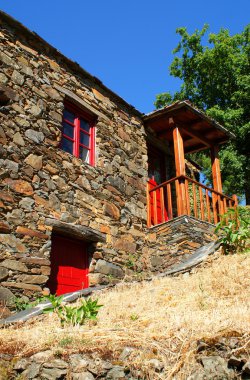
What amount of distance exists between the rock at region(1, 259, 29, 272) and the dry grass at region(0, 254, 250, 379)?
55.1 inches

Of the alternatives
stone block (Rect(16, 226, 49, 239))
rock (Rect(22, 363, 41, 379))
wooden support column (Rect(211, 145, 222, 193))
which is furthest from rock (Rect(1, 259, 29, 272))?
wooden support column (Rect(211, 145, 222, 193))

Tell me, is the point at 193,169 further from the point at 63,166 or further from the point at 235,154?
the point at 63,166

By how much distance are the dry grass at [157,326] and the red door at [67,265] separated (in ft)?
4.93

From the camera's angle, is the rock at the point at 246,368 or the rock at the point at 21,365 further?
the rock at the point at 21,365

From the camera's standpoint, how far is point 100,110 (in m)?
8.62

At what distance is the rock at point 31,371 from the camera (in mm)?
3035

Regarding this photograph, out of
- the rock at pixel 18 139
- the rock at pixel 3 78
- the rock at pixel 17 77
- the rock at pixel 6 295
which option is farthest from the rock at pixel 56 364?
the rock at pixel 17 77

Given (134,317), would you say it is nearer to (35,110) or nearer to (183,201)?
(35,110)

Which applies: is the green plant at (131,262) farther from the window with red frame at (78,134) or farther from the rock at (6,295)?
the rock at (6,295)

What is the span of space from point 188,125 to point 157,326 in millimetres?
6857

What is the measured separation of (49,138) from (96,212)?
1.59 meters

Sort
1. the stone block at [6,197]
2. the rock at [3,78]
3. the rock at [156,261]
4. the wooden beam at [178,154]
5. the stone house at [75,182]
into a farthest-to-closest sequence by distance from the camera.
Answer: the wooden beam at [178,154], the rock at [156,261], the rock at [3,78], the stone house at [75,182], the stone block at [6,197]

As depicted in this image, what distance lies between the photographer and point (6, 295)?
18.6 ft

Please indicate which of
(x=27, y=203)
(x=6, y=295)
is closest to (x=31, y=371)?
(x=6, y=295)
